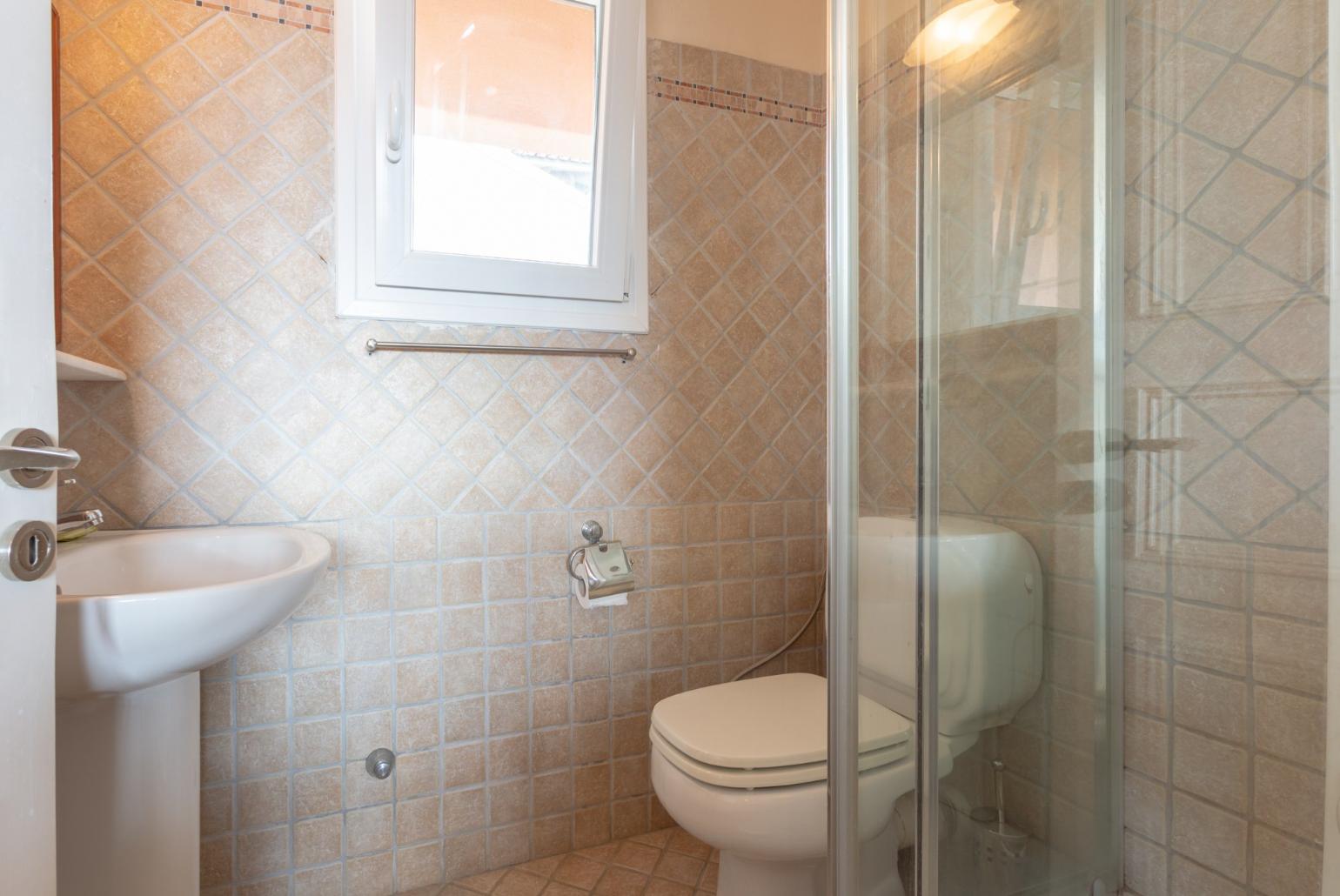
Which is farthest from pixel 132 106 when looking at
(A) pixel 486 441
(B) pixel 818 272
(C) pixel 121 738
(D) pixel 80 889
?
(B) pixel 818 272

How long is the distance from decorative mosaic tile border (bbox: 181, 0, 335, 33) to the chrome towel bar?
0.68 meters

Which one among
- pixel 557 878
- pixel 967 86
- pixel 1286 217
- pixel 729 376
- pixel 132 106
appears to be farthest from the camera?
pixel 729 376

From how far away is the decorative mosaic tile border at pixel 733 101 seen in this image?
183cm

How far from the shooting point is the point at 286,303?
150 centimetres

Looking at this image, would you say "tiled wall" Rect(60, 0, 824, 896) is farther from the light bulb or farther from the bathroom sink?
the light bulb

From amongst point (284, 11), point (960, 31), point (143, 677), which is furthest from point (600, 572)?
point (284, 11)

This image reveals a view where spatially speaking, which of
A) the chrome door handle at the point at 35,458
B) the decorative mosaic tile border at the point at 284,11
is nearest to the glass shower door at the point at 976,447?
the chrome door handle at the point at 35,458

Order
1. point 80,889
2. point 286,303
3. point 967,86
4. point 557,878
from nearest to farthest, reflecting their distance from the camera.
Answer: point 967,86 < point 80,889 < point 286,303 < point 557,878

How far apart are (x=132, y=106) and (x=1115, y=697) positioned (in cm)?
188

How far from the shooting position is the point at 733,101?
1922 mm

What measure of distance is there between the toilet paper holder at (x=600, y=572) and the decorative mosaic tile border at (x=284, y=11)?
1.28 metres

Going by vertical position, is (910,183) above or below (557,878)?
above

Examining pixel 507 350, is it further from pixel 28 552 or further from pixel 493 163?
pixel 28 552

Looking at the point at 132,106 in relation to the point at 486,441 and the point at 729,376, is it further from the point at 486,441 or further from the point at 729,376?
the point at 729,376
